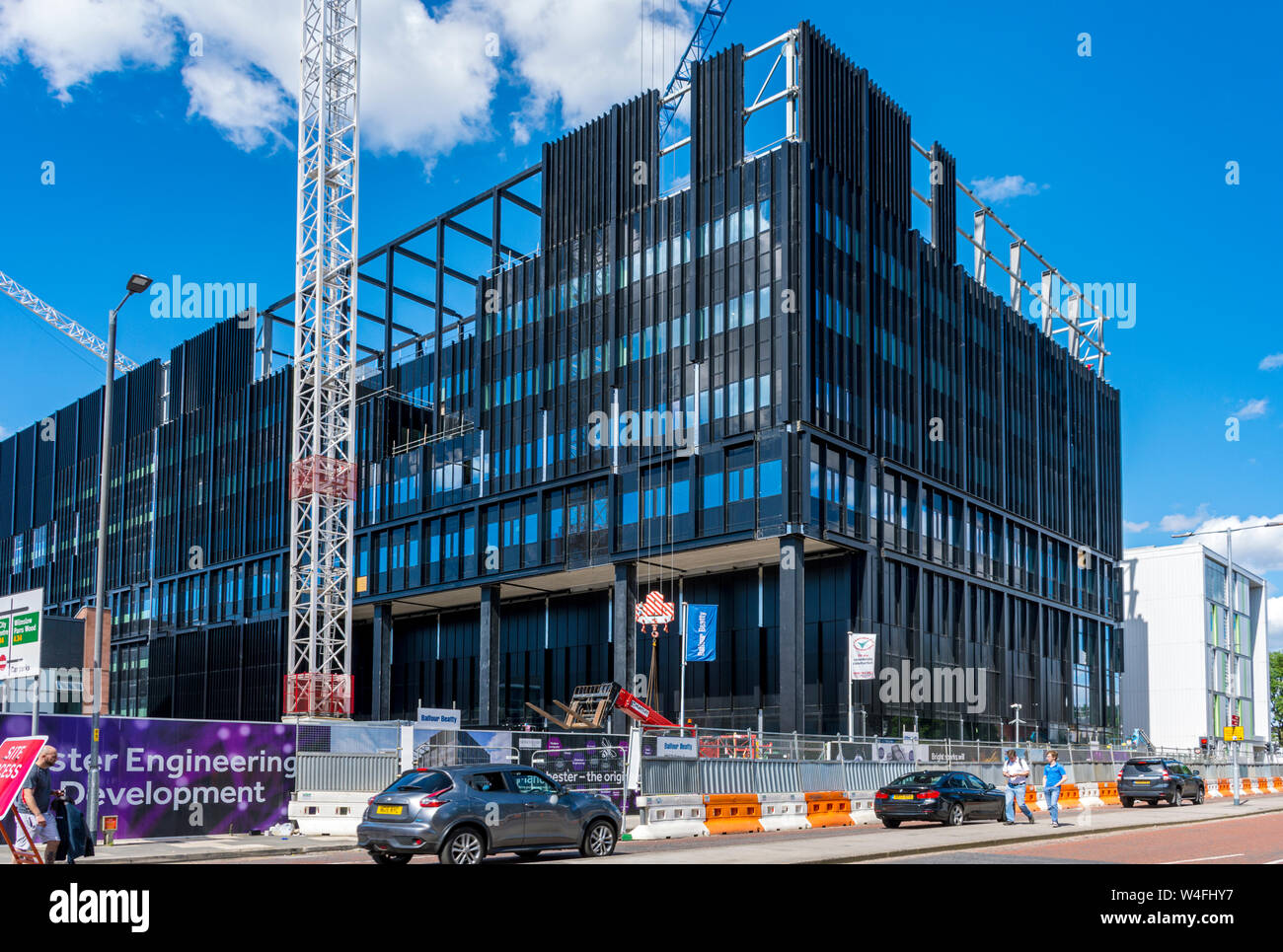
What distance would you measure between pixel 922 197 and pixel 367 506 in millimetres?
38902

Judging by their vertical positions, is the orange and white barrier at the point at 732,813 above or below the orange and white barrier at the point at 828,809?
above

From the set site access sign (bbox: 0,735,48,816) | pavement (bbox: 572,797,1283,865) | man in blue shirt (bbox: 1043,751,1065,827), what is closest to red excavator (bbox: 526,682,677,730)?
pavement (bbox: 572,797,1283,865)

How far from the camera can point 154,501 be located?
100 metres

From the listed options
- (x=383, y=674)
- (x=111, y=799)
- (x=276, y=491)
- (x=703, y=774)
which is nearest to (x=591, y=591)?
(x=383, y=674)

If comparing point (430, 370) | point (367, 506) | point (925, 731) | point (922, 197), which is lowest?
point (925, 731)

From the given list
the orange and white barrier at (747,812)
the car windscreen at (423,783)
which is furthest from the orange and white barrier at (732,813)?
the car windscreen at (423,783)

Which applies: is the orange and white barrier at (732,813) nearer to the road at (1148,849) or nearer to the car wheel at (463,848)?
the road at (1148,849)

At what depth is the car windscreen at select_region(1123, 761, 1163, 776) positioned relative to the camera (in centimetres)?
4038

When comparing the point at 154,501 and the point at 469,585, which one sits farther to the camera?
the point at 154,501

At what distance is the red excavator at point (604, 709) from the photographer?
161ft

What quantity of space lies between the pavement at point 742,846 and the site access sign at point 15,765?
411 centimetres

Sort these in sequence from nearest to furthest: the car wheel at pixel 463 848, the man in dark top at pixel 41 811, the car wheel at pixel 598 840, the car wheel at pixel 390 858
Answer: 1. the man in dark top at pixel 41 811
2. the car wheel at pixel 463 848
3. the car wheel at pixel 390 858
4. the car wheel at pixel 598 840

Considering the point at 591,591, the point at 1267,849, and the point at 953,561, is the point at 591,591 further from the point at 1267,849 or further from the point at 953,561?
the point at 1267,849

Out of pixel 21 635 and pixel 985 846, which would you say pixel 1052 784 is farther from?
pixel 21 635
